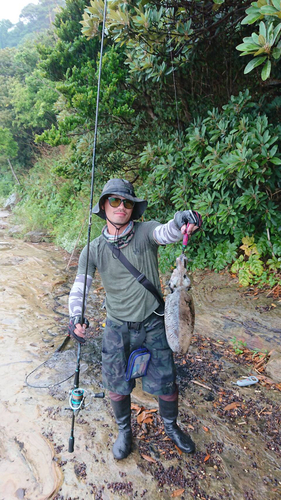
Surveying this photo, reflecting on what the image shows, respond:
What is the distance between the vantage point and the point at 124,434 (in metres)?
2.58

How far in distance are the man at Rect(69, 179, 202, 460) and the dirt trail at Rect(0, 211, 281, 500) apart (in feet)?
0.77

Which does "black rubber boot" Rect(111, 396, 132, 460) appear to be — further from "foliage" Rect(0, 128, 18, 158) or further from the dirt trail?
"foliage" Rect(0, 128, 18, 158)

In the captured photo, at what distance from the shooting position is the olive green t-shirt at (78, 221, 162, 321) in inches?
91.6

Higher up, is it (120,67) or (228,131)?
(120,67)

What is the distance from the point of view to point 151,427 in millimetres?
2891

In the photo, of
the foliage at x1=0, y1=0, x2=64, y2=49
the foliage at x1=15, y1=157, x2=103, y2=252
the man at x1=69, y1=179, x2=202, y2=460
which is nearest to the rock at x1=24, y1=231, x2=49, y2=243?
the foliage at x1=15, y1=157, x2=103, y2=252

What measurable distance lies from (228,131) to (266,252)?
2188 millimetres

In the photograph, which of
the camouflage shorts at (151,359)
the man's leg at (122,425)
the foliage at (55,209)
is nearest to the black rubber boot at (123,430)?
the man's leg at (122,425)

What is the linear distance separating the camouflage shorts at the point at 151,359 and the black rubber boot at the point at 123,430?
0.62ft

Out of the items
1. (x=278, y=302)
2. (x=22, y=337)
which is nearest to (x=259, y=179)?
(x=278, y=302)

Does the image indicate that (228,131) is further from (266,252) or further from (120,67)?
(120,67)

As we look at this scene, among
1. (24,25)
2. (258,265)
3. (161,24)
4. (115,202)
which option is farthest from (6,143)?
(24,25)

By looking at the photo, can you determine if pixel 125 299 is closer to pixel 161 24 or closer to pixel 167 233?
pixel 167 233

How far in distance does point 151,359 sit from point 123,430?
2.55 ft
